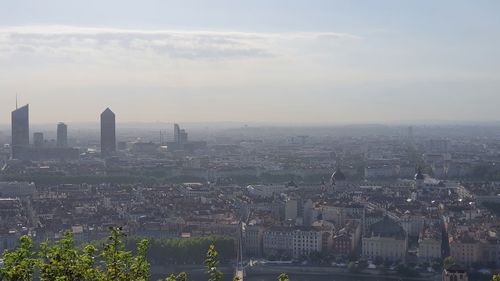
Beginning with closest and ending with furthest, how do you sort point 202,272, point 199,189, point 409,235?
point 202,272, point 409,235, point 199,189

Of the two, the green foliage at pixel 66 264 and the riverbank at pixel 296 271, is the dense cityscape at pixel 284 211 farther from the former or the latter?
the green foliage at pixel 66 264

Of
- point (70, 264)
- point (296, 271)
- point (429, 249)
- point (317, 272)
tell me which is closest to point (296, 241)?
A: point (296, 271)

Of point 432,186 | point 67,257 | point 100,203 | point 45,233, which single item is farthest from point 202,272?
point 432,186

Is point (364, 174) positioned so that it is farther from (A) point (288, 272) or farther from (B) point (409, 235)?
(A) point (288, 272)

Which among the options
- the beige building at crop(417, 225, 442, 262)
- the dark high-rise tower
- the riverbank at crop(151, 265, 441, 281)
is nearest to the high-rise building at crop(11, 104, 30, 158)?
the dark high-rise tower

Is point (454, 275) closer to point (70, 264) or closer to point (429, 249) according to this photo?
point (429, 249)

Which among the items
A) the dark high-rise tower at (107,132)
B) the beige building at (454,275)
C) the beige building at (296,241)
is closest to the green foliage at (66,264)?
Answer: the beige building at (454,275)

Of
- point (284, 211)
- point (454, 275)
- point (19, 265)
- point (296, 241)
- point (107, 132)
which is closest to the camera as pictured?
point (19, 265)

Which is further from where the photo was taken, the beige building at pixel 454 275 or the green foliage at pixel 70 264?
the beige building at pixel 454 275
